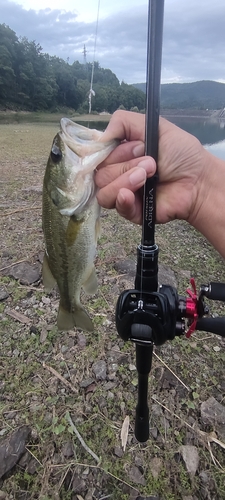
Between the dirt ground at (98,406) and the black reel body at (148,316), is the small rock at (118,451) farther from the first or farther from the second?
the black reel body at (148,316)

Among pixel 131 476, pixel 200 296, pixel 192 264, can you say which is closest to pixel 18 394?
pixel 131 476

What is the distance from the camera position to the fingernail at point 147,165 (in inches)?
62.2

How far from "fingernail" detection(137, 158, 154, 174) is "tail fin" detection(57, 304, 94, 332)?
37.5 inches

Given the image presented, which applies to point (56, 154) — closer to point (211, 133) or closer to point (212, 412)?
point (212, 412)

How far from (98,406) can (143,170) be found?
5.95 feet

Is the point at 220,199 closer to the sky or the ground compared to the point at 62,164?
closer to the ground

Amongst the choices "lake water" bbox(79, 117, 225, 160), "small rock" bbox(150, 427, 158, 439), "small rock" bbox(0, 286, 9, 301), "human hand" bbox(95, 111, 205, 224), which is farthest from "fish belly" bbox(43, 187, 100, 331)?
"lake water" bbox(79, 117, 225, 160)

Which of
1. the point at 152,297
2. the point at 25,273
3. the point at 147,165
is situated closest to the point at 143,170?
the point at 147,165

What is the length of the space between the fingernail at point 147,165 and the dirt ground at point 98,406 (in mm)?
1789

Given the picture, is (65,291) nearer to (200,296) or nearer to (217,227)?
(200,296)

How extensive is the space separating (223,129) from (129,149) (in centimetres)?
2280

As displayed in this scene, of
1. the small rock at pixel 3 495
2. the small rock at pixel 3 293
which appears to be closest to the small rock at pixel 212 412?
the small rock at pixel 3 495

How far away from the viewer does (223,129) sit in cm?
2222

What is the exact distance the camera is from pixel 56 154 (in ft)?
5.57
